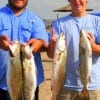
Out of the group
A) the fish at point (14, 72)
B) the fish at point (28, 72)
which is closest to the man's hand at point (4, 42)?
the fish at point (14, 72)

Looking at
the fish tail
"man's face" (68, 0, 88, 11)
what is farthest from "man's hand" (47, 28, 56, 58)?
the fish tail

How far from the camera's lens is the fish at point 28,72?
627 cm

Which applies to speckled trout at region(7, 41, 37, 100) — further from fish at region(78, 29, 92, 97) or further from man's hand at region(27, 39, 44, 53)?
fish at region(78, 29, 92, 97)

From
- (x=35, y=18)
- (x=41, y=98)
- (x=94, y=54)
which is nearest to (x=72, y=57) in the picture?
(x=94, y=54)

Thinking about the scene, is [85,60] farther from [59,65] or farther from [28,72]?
[28,72]

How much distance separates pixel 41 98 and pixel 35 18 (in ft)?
13.0

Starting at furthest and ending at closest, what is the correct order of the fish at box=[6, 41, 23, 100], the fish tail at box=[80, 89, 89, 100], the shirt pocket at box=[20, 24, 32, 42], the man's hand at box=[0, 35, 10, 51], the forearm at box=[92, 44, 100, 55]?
the shirt pocket at box=[20, 24, 32, 42]
the fish tail at box=[80, 89, 89, 100]
the forearm at box=[92, 44, 100, 55]
the man's hand at box=[0, 35, 10, 51]
the fish at box=[6, 41, 23, 100]

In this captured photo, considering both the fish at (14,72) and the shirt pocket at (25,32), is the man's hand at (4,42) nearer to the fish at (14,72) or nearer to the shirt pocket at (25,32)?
the fish at (14,72)

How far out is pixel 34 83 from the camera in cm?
639

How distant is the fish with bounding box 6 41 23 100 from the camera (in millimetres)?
6234

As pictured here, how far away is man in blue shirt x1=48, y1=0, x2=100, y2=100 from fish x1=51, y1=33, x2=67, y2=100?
313 millimetres

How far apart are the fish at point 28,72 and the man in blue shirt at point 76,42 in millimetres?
690

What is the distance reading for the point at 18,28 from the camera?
6.98 metres

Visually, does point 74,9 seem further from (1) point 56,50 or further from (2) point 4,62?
(2) point 4,62
